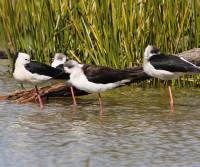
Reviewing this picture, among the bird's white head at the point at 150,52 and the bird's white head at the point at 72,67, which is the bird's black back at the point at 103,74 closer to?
A: the bird's white head at the point at 72,67

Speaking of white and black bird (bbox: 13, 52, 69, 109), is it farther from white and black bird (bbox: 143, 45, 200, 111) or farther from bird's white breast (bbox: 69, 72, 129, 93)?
white and black bird (bbox: 143, 45, 200, 111)

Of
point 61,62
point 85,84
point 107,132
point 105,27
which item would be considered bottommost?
point 107,132

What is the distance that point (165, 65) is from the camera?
28.8 feet

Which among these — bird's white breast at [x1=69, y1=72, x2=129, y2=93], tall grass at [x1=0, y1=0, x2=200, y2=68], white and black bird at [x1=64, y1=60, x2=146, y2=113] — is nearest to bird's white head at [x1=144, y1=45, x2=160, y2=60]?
white and black bird at [x1=64, y1=60, x2=146, y2=113]

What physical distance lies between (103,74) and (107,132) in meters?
1.42

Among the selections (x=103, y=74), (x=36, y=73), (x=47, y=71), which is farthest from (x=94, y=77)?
(x=36, y=73)

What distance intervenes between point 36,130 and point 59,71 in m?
1.85

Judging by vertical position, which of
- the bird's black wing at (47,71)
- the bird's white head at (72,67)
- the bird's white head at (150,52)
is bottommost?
the bird's black wing at (47,71)

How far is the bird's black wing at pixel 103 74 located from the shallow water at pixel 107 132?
1.26 feet

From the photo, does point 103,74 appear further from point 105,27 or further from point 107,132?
point 107,132

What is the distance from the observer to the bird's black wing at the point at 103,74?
8477 millimetres

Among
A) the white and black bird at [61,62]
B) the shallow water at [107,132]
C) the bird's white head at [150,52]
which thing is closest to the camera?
the shallow water at [107,132]

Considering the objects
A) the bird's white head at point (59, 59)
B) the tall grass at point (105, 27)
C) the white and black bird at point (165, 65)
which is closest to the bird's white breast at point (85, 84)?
the white and black bird at point (165, 65)

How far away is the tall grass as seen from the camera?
31.5 feet
